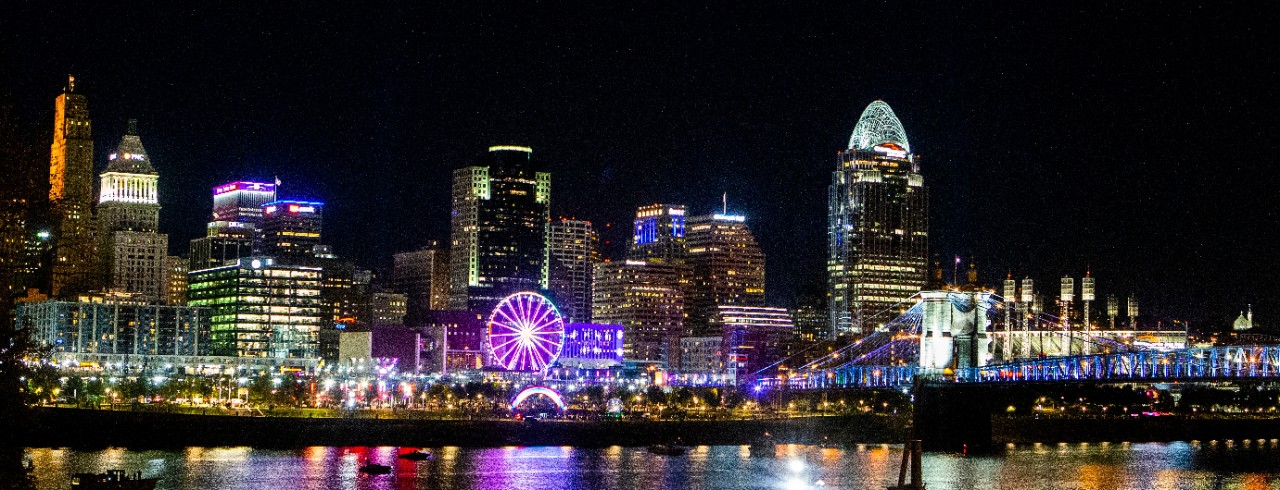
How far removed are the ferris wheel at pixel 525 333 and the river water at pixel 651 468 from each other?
61.3 ft

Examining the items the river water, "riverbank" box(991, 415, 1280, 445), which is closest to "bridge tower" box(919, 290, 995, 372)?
the river water

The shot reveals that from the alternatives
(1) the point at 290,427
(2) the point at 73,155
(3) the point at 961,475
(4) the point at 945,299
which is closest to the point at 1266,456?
(4) the point at 945,299

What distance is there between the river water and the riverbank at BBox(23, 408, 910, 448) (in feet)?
15.4

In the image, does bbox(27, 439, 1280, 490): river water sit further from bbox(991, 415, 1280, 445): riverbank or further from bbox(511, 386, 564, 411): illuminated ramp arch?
bbox(991, 415, 1280, 445): riverbank

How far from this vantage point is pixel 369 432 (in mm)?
119312

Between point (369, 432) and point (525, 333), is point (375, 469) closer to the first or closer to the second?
point (369, 432)

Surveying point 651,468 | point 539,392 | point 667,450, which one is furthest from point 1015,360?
point 539,392

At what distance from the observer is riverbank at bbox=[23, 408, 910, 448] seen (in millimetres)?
113625

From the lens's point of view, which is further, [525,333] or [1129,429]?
[1129,429]

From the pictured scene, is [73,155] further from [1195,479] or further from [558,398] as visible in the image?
[1195,479]

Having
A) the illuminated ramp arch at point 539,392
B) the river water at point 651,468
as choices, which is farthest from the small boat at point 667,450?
the illuminated ramp arch at point 539,392

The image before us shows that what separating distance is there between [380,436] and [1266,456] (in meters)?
62.5

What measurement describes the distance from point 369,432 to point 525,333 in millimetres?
22062

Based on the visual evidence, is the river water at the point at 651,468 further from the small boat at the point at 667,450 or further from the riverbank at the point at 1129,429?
the riverbank at the point at 1129,429
